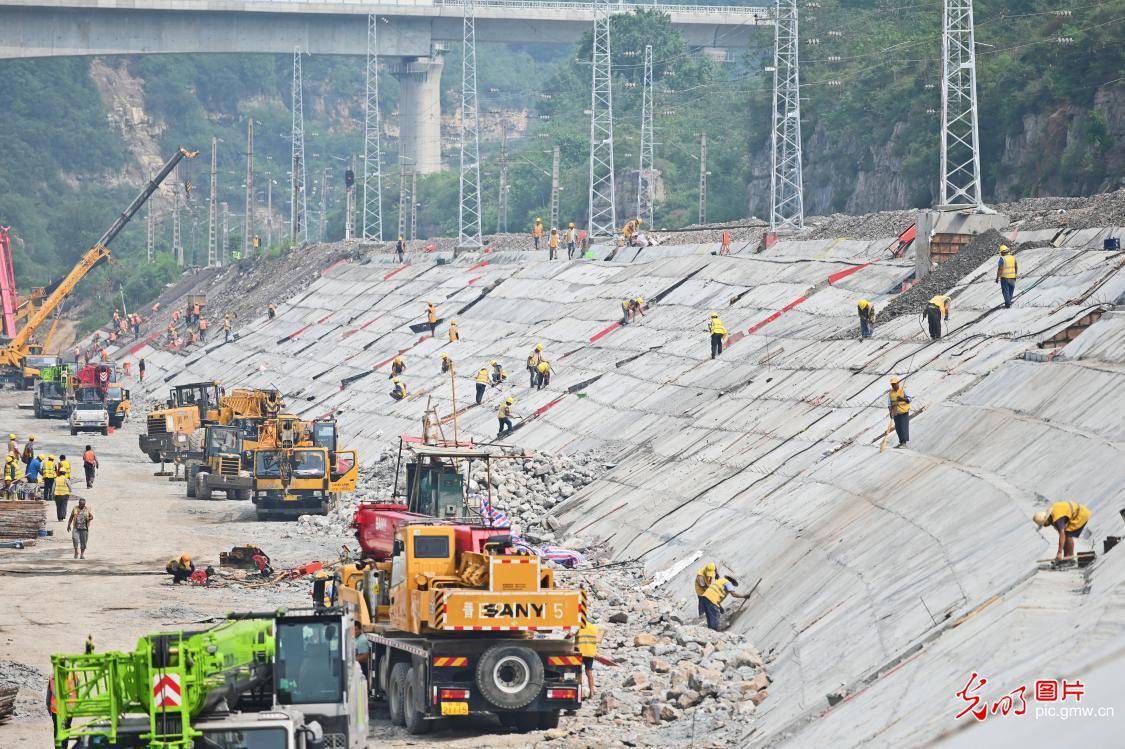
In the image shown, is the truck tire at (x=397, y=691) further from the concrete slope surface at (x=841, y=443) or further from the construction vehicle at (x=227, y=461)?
the construction vehicle at (x=227, y=461)

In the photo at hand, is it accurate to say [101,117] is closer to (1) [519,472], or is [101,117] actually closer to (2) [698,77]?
(2) [698,77]

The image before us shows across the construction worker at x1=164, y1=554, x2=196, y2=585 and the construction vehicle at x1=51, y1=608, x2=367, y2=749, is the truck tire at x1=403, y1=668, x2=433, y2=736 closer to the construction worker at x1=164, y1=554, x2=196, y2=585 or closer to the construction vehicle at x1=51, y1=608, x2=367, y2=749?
the construction vehicle at x1=51, y1=608, x2=367, y2=749

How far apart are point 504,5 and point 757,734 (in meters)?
121

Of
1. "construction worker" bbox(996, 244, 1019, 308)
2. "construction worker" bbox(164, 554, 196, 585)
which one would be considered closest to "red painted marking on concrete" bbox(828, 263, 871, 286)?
"construction worker" bbox(996, 244, 1019, 308)

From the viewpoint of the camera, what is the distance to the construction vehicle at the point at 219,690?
44.3 ft

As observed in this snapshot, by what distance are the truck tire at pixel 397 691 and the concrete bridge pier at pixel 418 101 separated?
107 meters

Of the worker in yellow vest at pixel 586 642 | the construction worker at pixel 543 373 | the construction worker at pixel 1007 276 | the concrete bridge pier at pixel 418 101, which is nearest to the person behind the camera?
the worker in yellow vest at pixel 586 642

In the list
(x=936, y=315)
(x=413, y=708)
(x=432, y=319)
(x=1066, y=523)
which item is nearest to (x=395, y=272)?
(x=432, y=319)

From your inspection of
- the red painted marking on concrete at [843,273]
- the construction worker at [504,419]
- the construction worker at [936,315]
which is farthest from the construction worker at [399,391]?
the construction worker at [936,315]

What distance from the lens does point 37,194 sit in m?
166

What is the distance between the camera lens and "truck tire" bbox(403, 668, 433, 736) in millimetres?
20188

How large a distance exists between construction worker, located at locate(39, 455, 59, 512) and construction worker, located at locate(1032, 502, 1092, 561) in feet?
90.8

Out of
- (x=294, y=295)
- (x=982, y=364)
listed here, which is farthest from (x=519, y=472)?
(x=294, y=295)

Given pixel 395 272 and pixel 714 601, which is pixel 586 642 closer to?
pixel 714 601
